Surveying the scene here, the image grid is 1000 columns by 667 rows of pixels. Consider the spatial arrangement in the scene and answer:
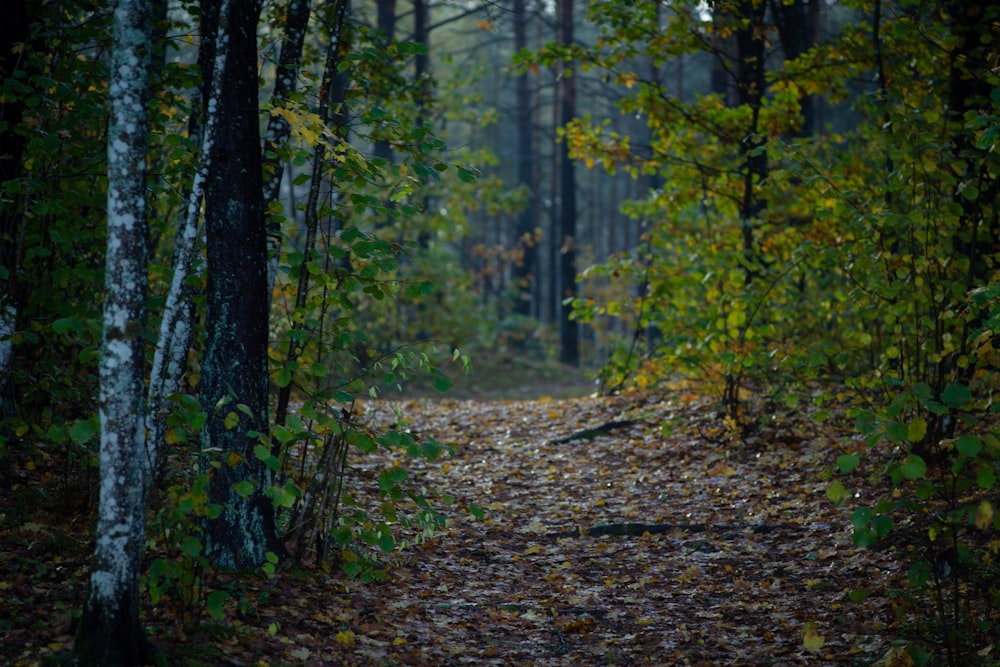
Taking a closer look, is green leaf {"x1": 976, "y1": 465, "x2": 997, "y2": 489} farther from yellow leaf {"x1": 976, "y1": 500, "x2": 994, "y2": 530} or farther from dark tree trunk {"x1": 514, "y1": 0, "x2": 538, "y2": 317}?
dark tree trunk {"x1": 514, "y1": 0, "x2": 538, "y2": 317}

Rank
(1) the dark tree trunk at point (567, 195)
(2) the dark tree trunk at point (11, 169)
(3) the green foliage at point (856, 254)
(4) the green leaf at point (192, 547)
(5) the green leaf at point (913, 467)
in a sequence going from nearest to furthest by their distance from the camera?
(4) the green leaf at point (192, 547)
(5) the green leaf at point (913, 467)
(3) the green foliage at point (856, 254)
(2) the dark tree trunk at point (11, 169)
(1) the dark tree trunk at point (567, 195)

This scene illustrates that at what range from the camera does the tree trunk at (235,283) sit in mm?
4852

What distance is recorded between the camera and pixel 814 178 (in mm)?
6379

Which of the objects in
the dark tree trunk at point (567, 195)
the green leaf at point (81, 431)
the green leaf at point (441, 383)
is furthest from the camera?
the dark tree trunk at point (567, 195)

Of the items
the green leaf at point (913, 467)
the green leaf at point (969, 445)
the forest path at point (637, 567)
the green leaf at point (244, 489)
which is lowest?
the forest path at point (637, 567)

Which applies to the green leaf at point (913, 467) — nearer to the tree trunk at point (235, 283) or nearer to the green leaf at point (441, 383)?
the green leaf at point (441, 383)

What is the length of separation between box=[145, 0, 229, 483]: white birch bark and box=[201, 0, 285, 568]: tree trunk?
4cm

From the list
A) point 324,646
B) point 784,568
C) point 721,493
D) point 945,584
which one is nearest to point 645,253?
point 721,493

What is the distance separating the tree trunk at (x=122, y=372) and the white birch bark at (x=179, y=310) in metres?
Result: 0.47

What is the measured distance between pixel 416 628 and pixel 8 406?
3.30 meters

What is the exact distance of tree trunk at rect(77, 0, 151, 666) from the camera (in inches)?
145

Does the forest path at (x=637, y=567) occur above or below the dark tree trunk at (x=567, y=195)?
below

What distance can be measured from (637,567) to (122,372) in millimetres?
4280

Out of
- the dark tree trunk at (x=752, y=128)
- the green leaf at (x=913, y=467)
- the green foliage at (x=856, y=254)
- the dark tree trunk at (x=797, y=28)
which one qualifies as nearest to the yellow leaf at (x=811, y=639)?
the green foliage at (x=856, y=254)
